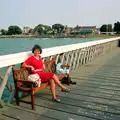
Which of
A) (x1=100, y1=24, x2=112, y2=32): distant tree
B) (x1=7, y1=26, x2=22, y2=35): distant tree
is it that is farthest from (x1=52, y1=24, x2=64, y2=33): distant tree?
(x1=100, y1=24, x2=112, y2=32): distant tree

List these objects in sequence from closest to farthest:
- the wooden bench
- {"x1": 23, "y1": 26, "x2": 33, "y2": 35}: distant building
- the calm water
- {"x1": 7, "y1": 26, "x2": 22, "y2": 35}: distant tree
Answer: the wooden bench, the calm water, {"x1": 7, "y1": 26, "x2": 22, "y2": 35}: distant tree, {"x1": 23, "y1": 26, "x2": 33, "y2": 35}: distant building

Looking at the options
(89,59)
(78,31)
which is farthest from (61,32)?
(89,59)

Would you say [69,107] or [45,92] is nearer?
[69,107]

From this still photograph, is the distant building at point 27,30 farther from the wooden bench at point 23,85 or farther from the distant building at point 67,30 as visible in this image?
the wooden bench at point 23,85

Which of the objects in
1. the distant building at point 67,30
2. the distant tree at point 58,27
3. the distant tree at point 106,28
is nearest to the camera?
the distant tree at point 106,28

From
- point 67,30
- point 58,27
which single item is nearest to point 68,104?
point 58,27

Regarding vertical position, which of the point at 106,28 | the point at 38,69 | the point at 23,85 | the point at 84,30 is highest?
the point at 106,28

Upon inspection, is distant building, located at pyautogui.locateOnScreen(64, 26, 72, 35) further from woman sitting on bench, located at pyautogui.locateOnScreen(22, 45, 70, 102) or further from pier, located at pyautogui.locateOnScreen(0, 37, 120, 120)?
woman sitting on bench, located at pyautogui.locateOnScreen(22, 45, 70, 102)

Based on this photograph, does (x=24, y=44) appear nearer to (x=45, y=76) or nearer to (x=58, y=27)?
(x=45, y=76)

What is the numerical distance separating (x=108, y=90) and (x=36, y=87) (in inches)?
73.3

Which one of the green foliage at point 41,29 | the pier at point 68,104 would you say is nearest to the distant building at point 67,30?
the green foliage at point 41,29

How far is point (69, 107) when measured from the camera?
4180 millimetres

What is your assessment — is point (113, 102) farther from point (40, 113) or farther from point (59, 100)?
point (40, 113)

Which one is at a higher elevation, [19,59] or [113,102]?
[19,59]
